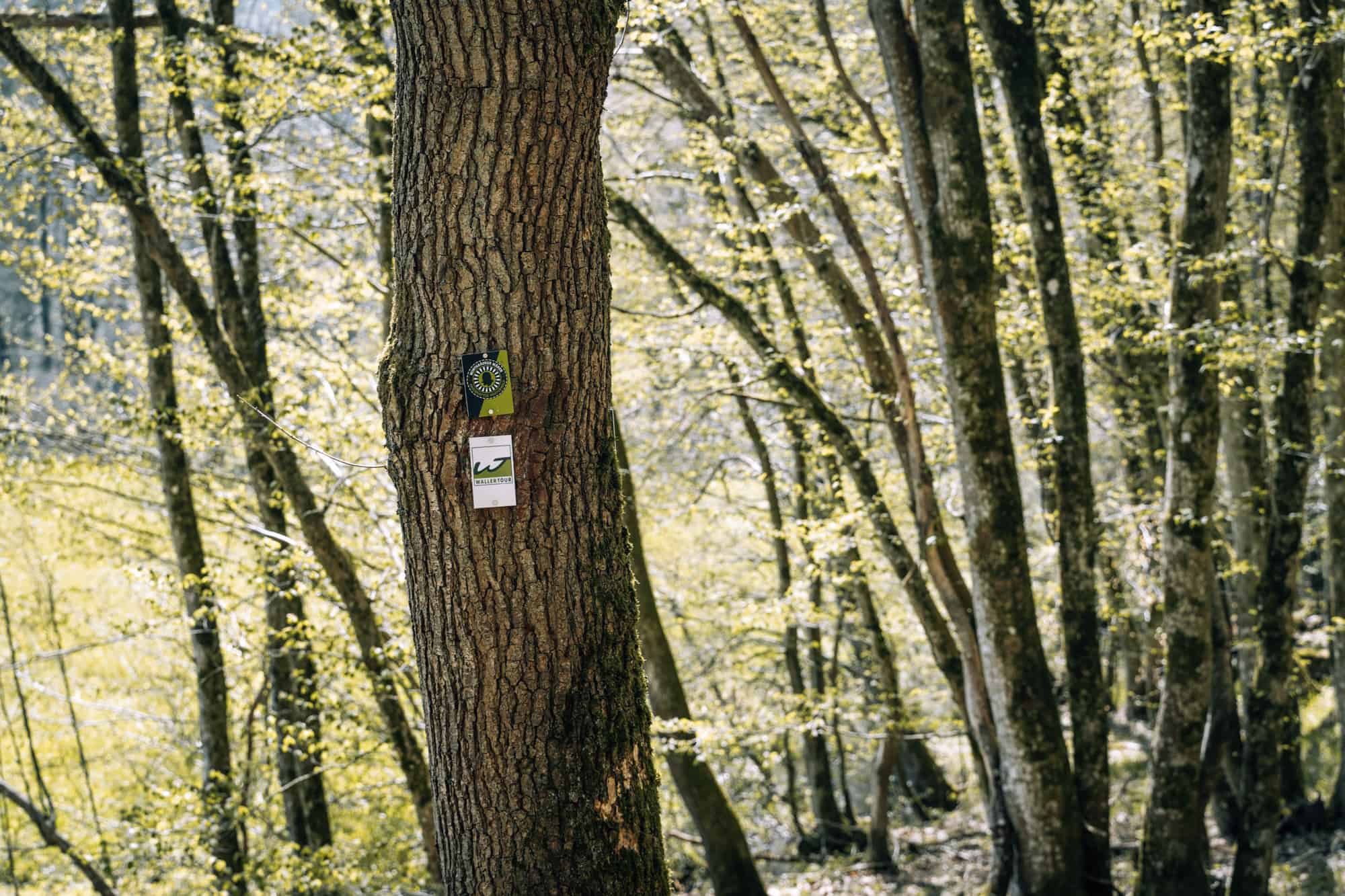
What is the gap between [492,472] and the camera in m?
2.42

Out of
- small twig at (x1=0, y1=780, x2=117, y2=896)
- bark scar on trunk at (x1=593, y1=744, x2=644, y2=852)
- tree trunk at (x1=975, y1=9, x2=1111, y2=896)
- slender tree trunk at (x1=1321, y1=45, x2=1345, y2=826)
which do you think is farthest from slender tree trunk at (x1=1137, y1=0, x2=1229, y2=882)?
small twig at (x1=0, y1=780, x2=117, y2=896)

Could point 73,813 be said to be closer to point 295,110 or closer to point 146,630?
point 146,630

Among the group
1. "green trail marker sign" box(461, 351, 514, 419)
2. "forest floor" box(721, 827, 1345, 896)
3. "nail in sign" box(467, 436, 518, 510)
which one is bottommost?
"forest floor" box(721, 827, 1345, 896)

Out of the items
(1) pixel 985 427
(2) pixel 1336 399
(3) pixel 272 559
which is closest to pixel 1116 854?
(2) pixel 1336 399

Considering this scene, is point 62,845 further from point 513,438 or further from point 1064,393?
point 1064,393

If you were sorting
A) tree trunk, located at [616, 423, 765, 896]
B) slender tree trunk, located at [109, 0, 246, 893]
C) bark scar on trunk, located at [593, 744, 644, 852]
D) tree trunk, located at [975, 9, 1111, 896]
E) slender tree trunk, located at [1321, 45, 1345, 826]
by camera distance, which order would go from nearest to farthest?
bark scar on trunk, located at [593, 744, 644, 852] < tree trunk, located at [975, 9, 1111, 896] < slender tree trunk, located at [1321, 45, 1345, 826] < slender tree trunk, located at [109, 0, 246, 893] < tree trunk, located at [616, 423, 765, 896]

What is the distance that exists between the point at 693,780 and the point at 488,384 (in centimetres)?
689

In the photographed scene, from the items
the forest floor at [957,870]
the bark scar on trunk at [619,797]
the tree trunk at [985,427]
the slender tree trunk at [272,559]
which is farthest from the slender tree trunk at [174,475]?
the bark scar on trunk at [619,797]

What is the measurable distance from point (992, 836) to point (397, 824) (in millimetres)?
7218

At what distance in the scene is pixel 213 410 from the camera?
638 cm

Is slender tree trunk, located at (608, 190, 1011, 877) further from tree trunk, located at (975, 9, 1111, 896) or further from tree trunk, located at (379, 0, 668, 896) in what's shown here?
tree trunk, located at (379, 0, 668, 896)

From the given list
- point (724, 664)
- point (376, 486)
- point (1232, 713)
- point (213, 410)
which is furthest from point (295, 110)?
point (724, 664)

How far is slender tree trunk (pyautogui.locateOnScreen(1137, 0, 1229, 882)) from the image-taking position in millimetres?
5719

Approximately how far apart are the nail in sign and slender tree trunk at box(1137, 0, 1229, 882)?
4.48m
